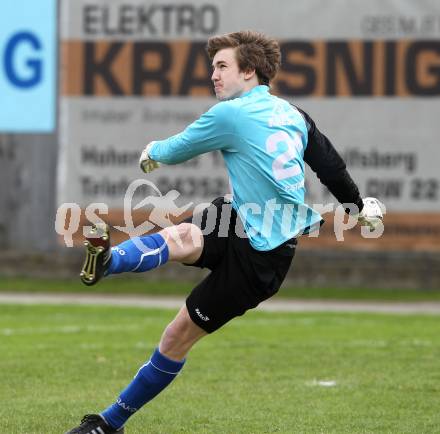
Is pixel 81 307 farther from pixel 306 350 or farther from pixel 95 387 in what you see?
pixel 95 387

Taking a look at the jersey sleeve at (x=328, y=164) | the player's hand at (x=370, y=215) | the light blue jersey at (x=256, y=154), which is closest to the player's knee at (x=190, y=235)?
the light blue jersey at (x=256, y=154)

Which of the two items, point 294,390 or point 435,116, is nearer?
point 294,390

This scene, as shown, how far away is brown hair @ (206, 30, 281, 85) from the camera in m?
6.46

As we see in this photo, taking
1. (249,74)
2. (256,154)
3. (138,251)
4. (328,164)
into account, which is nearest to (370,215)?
Result: (328,164)

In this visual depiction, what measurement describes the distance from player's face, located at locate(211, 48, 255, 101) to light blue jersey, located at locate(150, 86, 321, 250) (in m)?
0.05

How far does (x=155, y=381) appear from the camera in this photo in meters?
6.66

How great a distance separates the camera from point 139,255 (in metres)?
6.18

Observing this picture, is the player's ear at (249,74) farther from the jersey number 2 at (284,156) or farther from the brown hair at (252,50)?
the jersey number 2 at (284,156)

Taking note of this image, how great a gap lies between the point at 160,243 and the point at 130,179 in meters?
12.4

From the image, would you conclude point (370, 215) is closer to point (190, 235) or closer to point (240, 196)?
point (240, 196)

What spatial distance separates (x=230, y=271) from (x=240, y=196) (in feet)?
1.26

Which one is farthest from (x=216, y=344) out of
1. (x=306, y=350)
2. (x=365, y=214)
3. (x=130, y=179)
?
(x=130, y=179)

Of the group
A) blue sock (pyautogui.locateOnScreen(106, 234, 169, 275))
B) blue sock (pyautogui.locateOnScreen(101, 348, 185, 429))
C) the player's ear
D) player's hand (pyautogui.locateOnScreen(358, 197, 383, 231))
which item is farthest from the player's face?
blue sock (pyautogui.locateOnScreen(101, 348, 185, 429))

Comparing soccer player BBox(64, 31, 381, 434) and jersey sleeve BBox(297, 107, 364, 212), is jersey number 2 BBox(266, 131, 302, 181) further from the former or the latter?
jersey sleeve BBox(297, 107, 364, 212)
